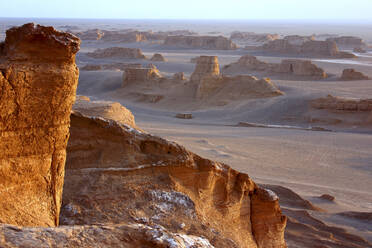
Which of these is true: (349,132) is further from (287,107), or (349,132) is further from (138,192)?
(138,192)

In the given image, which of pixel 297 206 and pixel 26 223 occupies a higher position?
pixel 26 223

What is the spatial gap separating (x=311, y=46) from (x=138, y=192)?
203 ft

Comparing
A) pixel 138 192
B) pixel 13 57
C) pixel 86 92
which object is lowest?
pixel 86 92

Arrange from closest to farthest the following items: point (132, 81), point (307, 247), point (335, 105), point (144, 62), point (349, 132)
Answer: point (307, 247) → point (349, 132) → point (335, 105) → point (132, 81) → point (144, 62)

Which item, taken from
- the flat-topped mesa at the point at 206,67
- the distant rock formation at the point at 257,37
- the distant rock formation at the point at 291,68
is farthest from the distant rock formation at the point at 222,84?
the distant rock formation at the point at 257,37

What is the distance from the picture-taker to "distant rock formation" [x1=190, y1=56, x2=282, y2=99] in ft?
102

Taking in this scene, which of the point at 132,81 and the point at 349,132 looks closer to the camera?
the point at 349,132

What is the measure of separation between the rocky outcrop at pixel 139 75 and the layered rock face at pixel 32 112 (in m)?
31.1

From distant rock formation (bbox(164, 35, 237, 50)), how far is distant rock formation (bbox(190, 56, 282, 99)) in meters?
46.0

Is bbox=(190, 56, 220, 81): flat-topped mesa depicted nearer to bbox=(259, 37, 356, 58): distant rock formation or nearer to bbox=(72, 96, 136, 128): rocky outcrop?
bbox=(72, 96, 136, 128): rocky outcrop

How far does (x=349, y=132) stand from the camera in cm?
2398

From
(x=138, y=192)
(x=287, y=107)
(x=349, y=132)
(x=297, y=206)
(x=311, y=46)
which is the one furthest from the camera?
(x=311, y=46)

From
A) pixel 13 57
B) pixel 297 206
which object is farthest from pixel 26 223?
pixel 297 206

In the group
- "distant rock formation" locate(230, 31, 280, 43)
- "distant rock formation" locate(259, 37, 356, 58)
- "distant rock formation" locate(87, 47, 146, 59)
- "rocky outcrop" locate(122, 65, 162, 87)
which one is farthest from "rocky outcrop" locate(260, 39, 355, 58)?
"distant rock formation" locate(230, 31, 280, 43)
